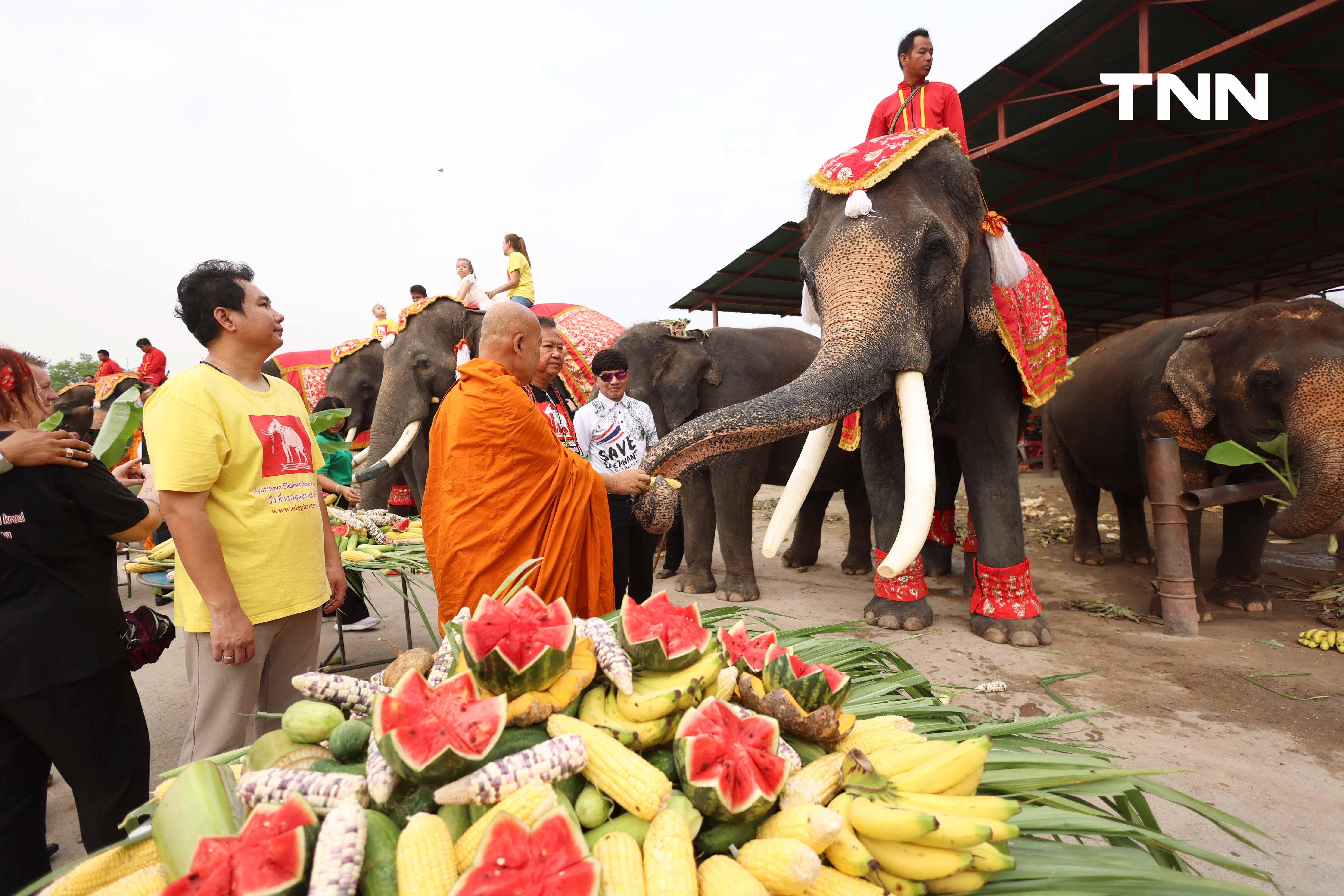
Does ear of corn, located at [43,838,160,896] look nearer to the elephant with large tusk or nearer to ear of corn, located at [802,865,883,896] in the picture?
ear of corn, located at [802,865,883,896]

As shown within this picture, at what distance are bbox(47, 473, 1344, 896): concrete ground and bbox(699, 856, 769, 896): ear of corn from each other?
6.02 ft

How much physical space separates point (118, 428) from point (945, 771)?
11.6ft

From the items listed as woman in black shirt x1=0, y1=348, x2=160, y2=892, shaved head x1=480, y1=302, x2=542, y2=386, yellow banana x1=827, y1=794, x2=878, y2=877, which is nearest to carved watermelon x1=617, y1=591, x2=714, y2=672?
yellow banana x1=827, y1=794, x2=878, y2=877

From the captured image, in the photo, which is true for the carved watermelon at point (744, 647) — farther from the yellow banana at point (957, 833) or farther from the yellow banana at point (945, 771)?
the yellow banana at point (957, 833)

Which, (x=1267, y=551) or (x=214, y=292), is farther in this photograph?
(x=1267, y=551)

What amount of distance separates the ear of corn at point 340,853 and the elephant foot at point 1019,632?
3727 millimetres

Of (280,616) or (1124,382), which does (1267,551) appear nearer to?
(1124,382)

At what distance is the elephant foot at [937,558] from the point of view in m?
5.61

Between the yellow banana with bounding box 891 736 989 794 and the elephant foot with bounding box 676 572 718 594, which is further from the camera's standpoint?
the elephant foot with bounding box 676 572 718 594

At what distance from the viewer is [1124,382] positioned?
5148 millimetres

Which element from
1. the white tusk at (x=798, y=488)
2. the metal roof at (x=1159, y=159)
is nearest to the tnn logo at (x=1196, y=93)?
the metal roof at (x=1159, y=159)

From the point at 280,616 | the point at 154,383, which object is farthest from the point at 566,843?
the point at 154,383

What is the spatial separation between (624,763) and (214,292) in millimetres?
2013

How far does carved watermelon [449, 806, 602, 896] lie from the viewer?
30.6 inches
